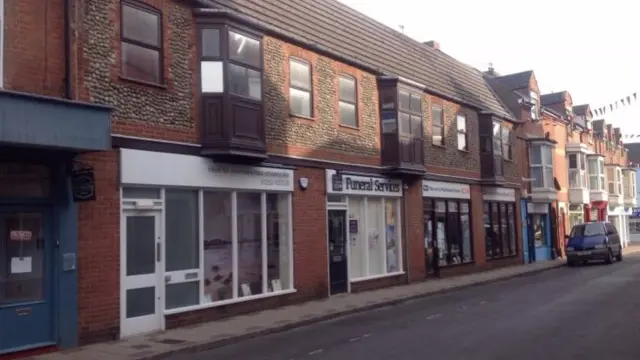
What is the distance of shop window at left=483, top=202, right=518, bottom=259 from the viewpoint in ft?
92.8

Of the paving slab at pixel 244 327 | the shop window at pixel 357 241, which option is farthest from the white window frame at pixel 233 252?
the shop window at pixel 357 241

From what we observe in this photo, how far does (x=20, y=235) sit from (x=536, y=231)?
28.5 meters

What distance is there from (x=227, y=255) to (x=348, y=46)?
8.17m

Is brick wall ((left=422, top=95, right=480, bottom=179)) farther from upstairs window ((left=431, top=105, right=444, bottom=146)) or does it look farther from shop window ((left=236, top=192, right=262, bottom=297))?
shop window ((left=236, top=192, right=262, bottom=297))

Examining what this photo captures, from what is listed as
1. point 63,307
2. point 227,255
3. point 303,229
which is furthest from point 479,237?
point 63,307

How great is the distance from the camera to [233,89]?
14688mm

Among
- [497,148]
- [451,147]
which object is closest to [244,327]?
[451,147]

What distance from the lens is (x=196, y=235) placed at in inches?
550

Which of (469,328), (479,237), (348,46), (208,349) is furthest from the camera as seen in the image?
(479,237)

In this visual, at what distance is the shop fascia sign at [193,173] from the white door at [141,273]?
684 mm

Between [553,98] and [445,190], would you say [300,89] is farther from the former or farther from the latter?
[553,98]

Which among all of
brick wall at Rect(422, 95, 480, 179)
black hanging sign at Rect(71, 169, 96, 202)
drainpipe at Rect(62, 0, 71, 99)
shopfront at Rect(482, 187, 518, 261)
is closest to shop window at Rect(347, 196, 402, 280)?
brick wall at Rect(422, 95, 480, 179)

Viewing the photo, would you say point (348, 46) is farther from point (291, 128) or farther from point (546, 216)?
point (546, 216)

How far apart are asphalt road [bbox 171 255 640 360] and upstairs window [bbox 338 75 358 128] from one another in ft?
17.3
